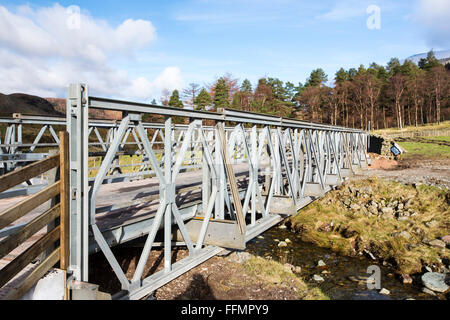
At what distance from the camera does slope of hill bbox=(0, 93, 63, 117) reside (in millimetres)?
58688

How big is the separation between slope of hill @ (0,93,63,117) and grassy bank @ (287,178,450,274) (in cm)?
5986

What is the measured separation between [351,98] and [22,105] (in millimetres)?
68359

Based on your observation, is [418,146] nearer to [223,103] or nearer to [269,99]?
[223,103]

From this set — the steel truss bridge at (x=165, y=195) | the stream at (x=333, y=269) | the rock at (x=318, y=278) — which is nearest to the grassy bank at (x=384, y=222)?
the stream at (x=333, y=269)

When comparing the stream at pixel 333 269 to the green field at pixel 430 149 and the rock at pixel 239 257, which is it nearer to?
the rock at pixel 239 257

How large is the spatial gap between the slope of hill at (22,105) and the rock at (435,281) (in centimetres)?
6516

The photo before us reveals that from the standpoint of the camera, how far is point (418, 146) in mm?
32781

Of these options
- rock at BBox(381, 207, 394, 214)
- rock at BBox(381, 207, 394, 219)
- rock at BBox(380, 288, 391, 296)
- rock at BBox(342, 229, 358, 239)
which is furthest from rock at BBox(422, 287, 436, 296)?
rock at BBox(381, 207, 394, 214)

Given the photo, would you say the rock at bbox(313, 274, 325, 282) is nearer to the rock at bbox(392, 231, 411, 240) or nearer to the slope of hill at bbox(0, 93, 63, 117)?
the rock at bbox(392, 231, 411, 240)

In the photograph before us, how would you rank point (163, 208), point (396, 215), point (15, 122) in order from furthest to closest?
point (396, 215) < point (15, 122) < point (163, 208)

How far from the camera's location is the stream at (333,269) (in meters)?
8.50

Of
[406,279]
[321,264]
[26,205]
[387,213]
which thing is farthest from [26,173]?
[387,213]
